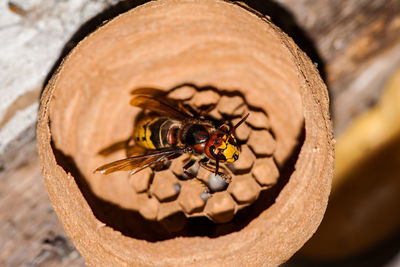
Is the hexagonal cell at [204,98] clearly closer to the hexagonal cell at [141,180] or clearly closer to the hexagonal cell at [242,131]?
the hexagonal cell at [242,131]

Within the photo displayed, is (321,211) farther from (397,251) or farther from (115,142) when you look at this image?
(397,251)

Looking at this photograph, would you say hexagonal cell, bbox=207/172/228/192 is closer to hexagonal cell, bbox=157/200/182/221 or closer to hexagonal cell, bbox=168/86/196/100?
hexagonal cell, bbox=157/200/182/221

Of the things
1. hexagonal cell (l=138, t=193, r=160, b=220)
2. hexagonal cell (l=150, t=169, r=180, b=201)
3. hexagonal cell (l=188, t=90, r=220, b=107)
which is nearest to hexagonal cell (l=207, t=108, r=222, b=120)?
hexagonal cell (l=188, t=90, r=220, b=107)

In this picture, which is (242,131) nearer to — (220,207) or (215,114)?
(215,114)

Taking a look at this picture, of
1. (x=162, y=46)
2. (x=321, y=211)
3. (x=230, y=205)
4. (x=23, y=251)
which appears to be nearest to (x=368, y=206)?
(x=230, y=205)

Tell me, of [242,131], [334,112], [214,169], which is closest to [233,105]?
[242,131]
